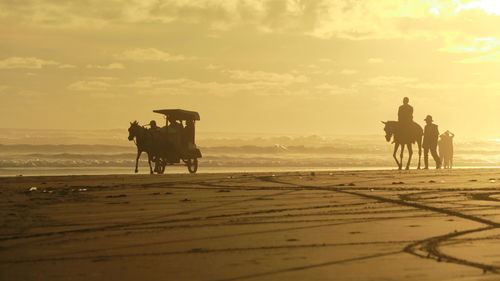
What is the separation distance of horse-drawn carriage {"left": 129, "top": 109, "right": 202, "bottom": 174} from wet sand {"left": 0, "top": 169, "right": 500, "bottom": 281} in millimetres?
14779

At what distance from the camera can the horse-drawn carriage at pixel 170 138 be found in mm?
29391

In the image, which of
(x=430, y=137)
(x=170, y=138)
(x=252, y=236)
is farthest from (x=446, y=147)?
(x=252, y=236)

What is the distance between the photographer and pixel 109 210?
11.7 m

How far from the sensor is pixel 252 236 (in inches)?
335

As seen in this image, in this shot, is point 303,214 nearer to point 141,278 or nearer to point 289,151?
point 141,278

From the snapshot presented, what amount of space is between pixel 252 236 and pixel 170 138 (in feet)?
68.9

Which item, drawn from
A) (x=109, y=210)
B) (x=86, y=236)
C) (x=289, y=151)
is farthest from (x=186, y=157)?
(x=289, y=151)

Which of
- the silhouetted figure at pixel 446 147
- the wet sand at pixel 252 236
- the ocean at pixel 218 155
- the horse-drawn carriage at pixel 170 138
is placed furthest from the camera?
the ocean at pixel 218 155

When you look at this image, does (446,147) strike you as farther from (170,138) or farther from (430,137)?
(170,138)

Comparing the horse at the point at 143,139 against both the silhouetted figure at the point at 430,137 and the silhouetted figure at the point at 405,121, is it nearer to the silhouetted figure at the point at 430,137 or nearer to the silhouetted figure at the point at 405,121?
the silhouetted figure at the point at 405,121

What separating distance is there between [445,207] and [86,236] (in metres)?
5.19

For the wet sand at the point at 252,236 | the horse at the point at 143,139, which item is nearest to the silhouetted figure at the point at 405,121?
the horse at the point at 143,139

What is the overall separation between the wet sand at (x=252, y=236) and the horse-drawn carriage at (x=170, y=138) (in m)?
14.8

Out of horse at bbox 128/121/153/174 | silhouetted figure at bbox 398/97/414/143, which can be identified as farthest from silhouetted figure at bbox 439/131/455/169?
horse at bbox 128/121/153/174
